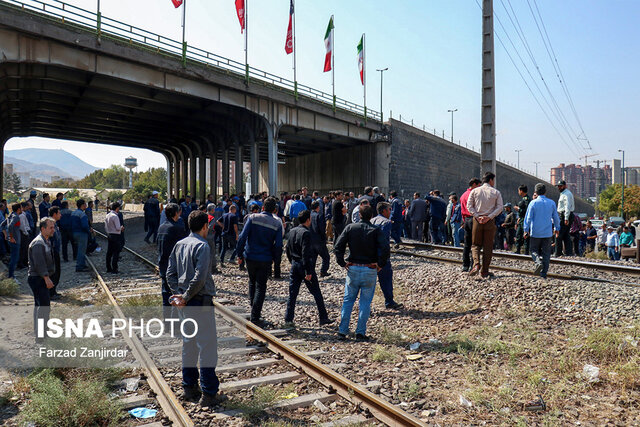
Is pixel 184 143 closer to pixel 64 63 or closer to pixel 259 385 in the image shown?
pixel 64 63

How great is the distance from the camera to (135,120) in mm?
31625

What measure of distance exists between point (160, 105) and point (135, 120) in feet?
15.7

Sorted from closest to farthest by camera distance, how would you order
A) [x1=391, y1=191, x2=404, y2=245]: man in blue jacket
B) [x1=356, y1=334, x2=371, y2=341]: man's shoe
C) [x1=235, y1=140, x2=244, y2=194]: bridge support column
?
[x1=356, y1=334, x2=371, y2=341]: man's shoe → [x1=391, y1=191, x2=404, y2=245]: man in blue jacket → [x1=235, y1=140, x2=244, y2=194]: bridge support column

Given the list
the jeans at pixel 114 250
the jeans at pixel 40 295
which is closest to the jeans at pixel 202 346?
the jeans at pixel 40 295

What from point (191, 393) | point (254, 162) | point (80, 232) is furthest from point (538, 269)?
point (254, 162)

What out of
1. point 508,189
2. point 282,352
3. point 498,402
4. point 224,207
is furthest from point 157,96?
point 508,189

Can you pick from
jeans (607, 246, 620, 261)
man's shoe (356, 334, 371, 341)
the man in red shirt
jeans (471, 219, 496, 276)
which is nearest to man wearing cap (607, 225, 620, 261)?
jeans (607, 246, 620, 261)

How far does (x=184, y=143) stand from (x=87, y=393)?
4109 centimetres

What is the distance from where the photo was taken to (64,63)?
18359 millimetres

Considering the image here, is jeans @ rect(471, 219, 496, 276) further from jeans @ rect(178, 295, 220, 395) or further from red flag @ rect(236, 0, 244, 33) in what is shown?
red flag @ rect(236, 0, 244, 33)

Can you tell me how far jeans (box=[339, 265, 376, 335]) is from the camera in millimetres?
6562

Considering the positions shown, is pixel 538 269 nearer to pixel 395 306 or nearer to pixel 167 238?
pixel 395 306

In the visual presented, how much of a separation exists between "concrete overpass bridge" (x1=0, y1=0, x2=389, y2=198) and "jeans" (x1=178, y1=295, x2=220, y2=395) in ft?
55.7

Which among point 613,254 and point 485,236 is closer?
point 485,236
